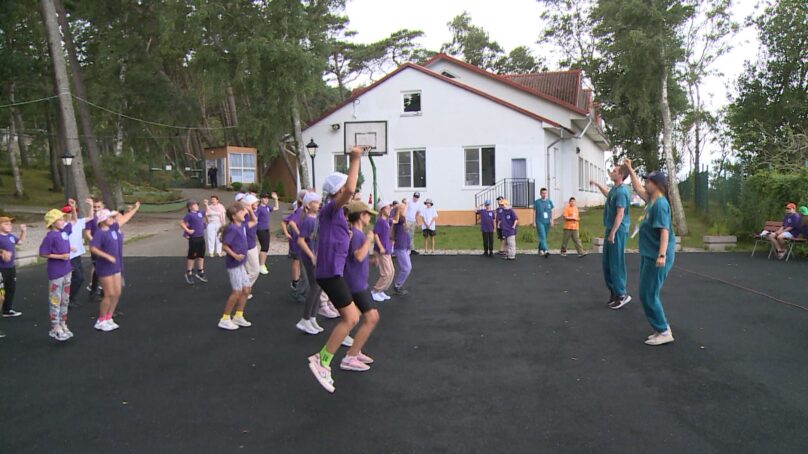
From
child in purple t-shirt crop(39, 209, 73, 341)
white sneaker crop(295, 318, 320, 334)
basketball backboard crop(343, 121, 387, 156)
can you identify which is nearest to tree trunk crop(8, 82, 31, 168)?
basketball backboard crop(343, 121, 387, 156)

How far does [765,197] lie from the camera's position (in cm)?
1603

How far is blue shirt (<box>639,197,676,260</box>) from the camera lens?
6215 millimetres

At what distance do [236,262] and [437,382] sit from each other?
11.3ft

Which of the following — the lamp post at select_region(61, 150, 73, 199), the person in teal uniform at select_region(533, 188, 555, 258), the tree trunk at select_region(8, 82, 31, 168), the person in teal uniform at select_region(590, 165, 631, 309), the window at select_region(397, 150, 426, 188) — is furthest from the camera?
the tree trunk at select_region(8, 82, 31, 168)

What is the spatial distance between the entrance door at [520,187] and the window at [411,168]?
3.87 m

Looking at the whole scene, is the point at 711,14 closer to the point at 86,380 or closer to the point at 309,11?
the point at 309,11

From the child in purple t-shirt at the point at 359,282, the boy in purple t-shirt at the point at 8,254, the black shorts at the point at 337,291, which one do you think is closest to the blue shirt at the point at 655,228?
the child in purple t-shirt at the point at 359,282

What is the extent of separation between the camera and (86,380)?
556 cm

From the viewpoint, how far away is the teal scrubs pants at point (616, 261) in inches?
322

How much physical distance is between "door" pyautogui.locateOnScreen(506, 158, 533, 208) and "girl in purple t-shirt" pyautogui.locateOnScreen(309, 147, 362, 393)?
18.8 m

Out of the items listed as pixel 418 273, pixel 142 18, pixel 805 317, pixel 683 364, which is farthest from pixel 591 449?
pixel 142 18

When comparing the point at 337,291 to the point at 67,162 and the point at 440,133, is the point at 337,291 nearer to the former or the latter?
the point at 440,133

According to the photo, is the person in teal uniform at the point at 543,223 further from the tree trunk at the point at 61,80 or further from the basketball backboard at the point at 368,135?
the tree trunk at the point at 61,80

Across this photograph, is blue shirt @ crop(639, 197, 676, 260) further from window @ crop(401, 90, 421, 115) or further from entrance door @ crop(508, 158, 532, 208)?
window @ crop(401, 90, 421, 115)
